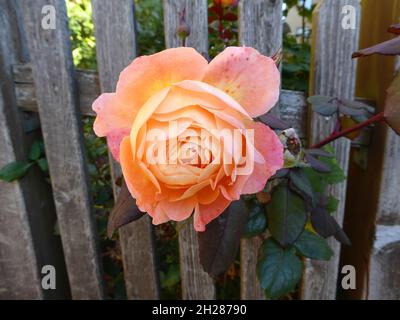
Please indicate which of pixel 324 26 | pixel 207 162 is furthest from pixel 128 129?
pixel 324 26

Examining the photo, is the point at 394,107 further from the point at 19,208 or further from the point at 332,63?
the point at 19,208

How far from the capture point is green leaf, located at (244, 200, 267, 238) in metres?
0.85

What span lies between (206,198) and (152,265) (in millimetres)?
776

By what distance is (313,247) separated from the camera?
2.87ft

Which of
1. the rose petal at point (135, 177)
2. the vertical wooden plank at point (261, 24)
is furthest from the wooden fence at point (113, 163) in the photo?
the rose petal at point (135, 177)

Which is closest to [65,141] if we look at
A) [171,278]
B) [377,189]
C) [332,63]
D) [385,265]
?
[171,278]

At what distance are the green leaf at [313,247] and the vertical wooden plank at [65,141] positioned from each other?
2.21ft

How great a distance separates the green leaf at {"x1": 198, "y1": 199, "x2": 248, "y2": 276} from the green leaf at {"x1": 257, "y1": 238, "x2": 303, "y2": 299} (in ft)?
0.62

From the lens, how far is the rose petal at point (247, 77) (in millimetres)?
464

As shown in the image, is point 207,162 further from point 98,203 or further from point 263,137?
point 98,203

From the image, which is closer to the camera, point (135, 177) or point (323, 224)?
point (135, 177)

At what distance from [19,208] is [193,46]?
2.59 feet

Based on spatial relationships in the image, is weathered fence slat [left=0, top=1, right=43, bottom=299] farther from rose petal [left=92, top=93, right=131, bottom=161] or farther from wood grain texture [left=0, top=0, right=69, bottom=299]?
rose petal [left=92, top=93, right=131, bottom=161]

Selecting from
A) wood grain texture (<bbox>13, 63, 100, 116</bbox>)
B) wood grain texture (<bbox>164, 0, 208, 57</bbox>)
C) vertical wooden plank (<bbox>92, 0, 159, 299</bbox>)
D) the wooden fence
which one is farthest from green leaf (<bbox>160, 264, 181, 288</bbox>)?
wood grain texture (<bbox>164, 0, 208, 57</bbox>)
